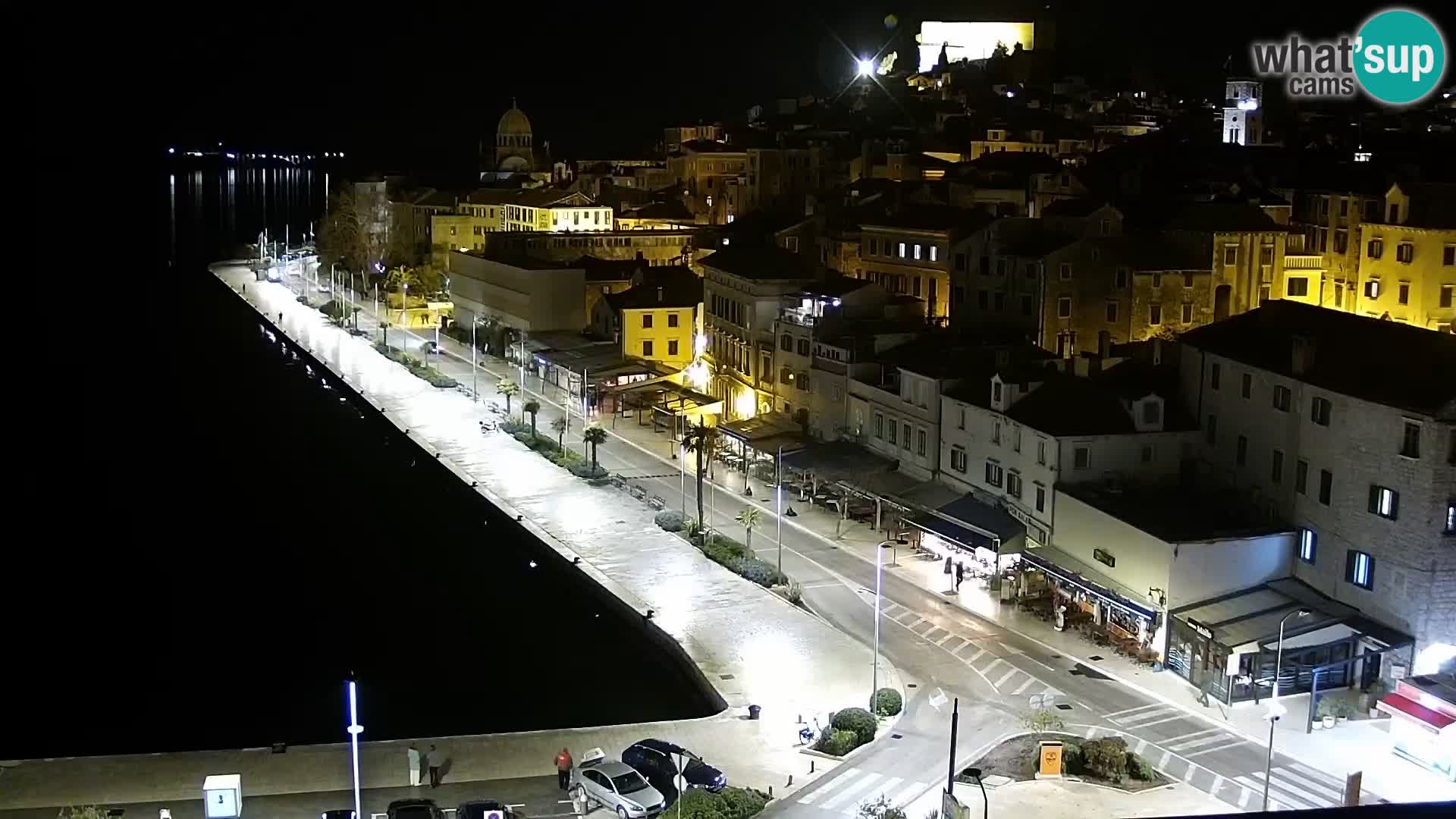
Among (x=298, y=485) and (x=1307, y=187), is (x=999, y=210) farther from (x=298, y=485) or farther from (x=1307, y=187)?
(x=298, y=485)

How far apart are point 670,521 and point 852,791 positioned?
15.9m

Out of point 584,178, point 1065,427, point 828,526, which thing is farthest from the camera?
point 584,178

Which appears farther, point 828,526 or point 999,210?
point 999,210

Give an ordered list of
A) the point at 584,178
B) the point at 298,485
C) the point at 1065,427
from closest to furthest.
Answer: the point at 1065,427 → the point at 298,485 → the point at 584,178

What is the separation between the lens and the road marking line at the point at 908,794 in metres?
21.3

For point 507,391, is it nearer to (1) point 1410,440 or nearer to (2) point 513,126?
(1) point 1410,440

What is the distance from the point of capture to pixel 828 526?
37250 millimetres

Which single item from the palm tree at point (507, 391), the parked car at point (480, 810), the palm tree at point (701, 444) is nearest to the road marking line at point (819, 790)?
the parked car at point (480, 810)

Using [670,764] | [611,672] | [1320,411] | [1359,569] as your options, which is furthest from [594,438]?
[1359,569]

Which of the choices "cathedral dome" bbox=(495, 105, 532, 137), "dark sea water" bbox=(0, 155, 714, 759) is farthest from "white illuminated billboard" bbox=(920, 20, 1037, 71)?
"dark sea water" bbox=(0, 155, 714, 759)

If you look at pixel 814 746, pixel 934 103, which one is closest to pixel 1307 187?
pixel 814 746

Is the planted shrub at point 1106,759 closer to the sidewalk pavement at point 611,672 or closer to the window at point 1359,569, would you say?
the sidewalk pavement at point 611,672

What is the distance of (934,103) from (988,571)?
226 feet

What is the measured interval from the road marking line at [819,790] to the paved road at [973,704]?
2 cm
